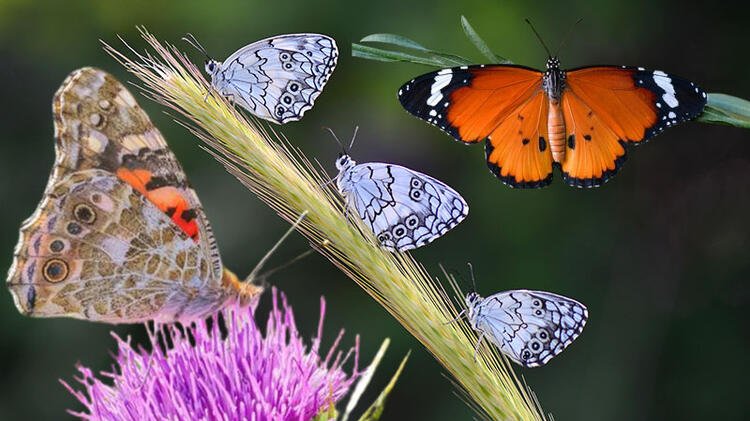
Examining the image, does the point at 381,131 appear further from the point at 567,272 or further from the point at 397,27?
the point at 567,272

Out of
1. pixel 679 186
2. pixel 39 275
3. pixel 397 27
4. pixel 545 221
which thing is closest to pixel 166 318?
pixel 39 275

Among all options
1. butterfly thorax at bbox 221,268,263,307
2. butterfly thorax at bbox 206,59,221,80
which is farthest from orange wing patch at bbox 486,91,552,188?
butterfly thorax at bbox 221,268,263,307

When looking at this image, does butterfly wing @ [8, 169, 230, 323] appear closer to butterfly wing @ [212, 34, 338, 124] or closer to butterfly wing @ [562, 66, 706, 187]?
butterfly wing @ [212, 34, 338, 124]

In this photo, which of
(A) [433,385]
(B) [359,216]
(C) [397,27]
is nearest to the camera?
(B) [359,216]

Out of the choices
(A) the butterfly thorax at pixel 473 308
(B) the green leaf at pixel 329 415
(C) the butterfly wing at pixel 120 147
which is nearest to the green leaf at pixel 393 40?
(A) the butterfly thorax at pixel 473 308

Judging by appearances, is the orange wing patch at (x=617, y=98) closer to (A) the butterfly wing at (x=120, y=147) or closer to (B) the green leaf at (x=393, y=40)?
(B) the green leaf at (x=393, y=40)

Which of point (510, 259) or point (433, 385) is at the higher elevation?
point (510, 259)
